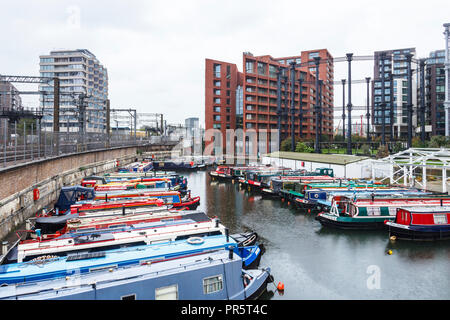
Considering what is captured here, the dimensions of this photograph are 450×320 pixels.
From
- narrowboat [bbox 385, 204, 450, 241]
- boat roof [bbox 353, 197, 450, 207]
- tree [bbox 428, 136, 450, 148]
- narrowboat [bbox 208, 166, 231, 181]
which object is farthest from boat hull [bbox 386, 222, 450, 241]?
tree [bbox 428, 136, 450, 148]

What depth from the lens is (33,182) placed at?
976 inches

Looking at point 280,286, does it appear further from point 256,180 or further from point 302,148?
point 302,148

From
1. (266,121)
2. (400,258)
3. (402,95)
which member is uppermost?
(402,95)

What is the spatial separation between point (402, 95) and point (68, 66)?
106208 mm

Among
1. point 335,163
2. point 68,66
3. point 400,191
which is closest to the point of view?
point 400,191

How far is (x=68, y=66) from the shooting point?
107 meters

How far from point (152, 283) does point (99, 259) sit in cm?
293

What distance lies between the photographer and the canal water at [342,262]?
14.9 meters

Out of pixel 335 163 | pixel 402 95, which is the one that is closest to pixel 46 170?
pixel 335 163

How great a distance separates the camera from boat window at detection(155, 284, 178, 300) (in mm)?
10634

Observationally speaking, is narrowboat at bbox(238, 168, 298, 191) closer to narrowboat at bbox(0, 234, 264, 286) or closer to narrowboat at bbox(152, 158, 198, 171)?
narrowboat at bbox(152, 158, 198, 171)

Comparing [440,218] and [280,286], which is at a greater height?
[440,218]

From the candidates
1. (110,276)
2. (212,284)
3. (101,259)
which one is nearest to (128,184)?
(101,259)

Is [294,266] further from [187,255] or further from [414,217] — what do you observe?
[414,217]
